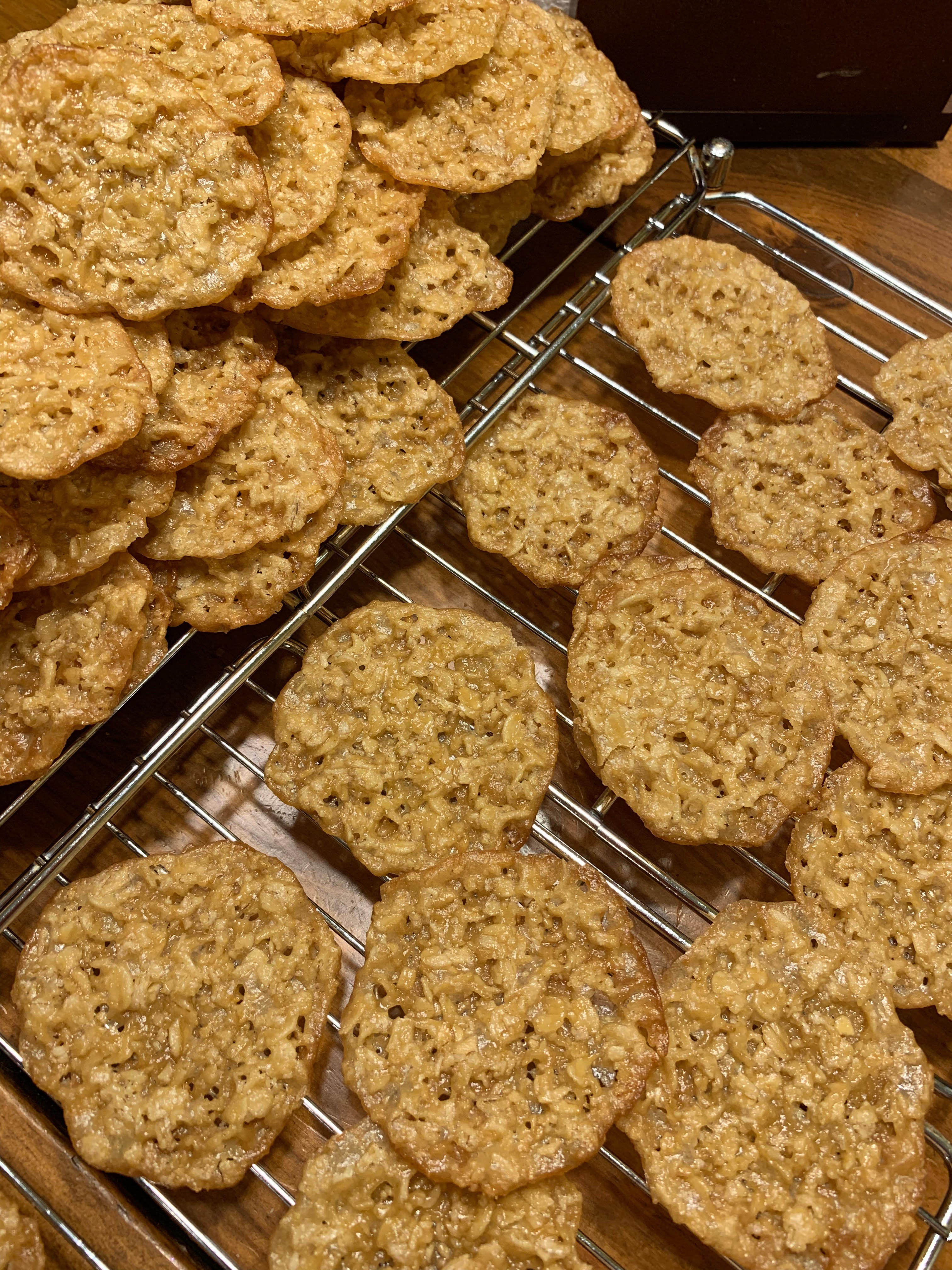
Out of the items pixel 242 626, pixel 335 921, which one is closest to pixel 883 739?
pixel 335 921

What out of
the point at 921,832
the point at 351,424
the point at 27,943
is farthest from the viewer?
the point at 351,424

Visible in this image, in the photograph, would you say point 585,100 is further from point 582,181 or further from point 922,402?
point 922,402

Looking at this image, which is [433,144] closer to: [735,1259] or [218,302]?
[218,302]

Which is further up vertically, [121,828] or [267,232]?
[267,232]

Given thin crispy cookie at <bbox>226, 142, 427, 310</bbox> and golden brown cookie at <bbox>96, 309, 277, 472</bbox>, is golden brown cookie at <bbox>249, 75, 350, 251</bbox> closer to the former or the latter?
thin crispy cookie at <bbox>226, 142, 427, 310</bbox>

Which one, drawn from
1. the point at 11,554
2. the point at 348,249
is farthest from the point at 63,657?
the point at 348,249

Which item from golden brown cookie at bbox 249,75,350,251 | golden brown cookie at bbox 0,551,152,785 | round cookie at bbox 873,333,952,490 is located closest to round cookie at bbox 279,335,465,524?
golden brown cookie at bbox 249,75,350,251

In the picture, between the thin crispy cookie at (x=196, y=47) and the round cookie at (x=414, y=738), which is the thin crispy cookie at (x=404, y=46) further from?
the round cookie at (x=414, y=738)
